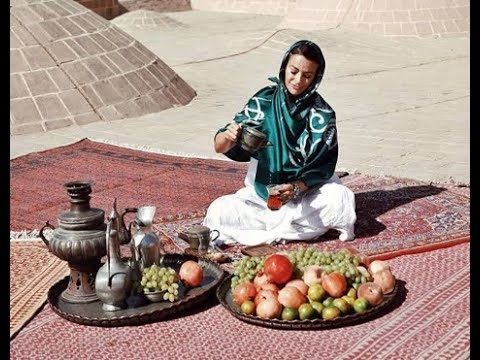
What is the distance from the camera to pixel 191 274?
181 inches

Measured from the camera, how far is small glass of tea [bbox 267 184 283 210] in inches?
203

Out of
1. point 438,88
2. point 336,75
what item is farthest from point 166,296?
point 336,75

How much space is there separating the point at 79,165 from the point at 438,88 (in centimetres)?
516

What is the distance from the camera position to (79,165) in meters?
7.63

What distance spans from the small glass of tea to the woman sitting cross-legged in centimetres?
2

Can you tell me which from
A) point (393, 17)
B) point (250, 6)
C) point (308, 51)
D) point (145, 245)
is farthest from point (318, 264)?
point (250, 6)

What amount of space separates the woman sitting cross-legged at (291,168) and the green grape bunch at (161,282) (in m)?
0.99

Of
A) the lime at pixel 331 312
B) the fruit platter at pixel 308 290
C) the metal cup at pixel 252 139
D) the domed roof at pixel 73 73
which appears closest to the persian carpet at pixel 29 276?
the fruit platter at pixel 308 290

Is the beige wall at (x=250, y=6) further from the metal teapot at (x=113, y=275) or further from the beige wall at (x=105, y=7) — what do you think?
the metal teapot at (x=113, y=275)

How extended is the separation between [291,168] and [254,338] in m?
1.39

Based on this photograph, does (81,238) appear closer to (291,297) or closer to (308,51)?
(291,297)

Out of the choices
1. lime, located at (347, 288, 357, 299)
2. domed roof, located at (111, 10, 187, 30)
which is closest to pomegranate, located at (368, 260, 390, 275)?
lime, located at (347, 288, 357, 299)

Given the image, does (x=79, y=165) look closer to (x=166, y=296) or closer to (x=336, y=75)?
(x=166, y=296)

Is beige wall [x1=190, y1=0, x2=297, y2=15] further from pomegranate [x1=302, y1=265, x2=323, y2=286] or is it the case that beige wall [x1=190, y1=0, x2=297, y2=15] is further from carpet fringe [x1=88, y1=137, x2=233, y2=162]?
pomegranate [x1=302, y1=265, x2=323, y2=286]
